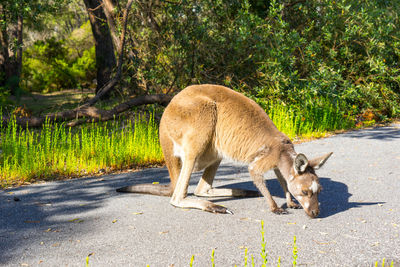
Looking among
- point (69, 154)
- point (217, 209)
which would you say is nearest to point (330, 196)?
point (217, 209)

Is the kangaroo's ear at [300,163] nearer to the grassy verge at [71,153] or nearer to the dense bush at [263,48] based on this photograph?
the grassy verge at [71,153]

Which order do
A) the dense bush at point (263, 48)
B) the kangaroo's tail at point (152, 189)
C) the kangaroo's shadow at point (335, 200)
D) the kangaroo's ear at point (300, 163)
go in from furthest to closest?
the dense bush at point (263, 48)
the kangaroo's tail at point (152, 189)
the kangaroo's shadow at point (335, 200)
the kangaroo's ear at point (300, 163)

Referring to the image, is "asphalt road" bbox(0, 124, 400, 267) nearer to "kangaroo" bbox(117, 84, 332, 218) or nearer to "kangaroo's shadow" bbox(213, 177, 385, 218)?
"kangaroo's shadow" bbox(213, 177, 385, 218)

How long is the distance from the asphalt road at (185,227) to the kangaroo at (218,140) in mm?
323

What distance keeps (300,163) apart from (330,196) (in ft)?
4.05

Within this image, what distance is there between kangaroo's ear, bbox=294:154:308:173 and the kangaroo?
141 millimetres

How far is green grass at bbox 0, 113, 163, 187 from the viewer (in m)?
5.95

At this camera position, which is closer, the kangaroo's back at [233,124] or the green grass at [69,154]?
the kangaroo's back at [233,124]

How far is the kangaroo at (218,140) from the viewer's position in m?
4.32

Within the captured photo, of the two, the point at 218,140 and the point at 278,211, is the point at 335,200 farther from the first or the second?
the point at 218,140

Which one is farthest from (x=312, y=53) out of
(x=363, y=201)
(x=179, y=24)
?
(x=363, y=201)

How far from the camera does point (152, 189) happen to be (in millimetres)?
4934

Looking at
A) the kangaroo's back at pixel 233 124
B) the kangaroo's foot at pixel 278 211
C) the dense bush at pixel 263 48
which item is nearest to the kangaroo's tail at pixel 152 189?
the kangaroo's back at pixel 233 124

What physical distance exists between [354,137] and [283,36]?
108 inches
